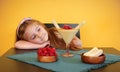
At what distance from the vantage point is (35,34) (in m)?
1.75

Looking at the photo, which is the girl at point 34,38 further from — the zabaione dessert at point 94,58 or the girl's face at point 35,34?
the zabaione dessert at point 94,58

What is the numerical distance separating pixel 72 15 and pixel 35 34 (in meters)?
0.50

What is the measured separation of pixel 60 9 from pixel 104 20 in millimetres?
449

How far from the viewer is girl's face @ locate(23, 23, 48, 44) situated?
68.4 inches

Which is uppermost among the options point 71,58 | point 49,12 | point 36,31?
point 49,12

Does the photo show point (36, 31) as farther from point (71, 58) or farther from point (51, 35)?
point (71, 58)

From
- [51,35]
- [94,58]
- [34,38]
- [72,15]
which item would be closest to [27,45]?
[34,38]

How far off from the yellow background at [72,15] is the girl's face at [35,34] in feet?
1.02

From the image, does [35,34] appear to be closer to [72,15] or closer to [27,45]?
[27,45]

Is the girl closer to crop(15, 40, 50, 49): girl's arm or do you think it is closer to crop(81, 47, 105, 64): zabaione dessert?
crop(15, 40, 50, 49): girl's arm

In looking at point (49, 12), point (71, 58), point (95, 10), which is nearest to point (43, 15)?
point (49, 12)

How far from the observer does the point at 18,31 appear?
182cm

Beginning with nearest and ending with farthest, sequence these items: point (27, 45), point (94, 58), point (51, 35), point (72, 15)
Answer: point (94, 58), point (27, 45), point (51, 35), point (72, 15)

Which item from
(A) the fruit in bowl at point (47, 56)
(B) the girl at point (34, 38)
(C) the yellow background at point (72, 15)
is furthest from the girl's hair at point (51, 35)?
(A) the fruit in bowl at point (47, 56)
